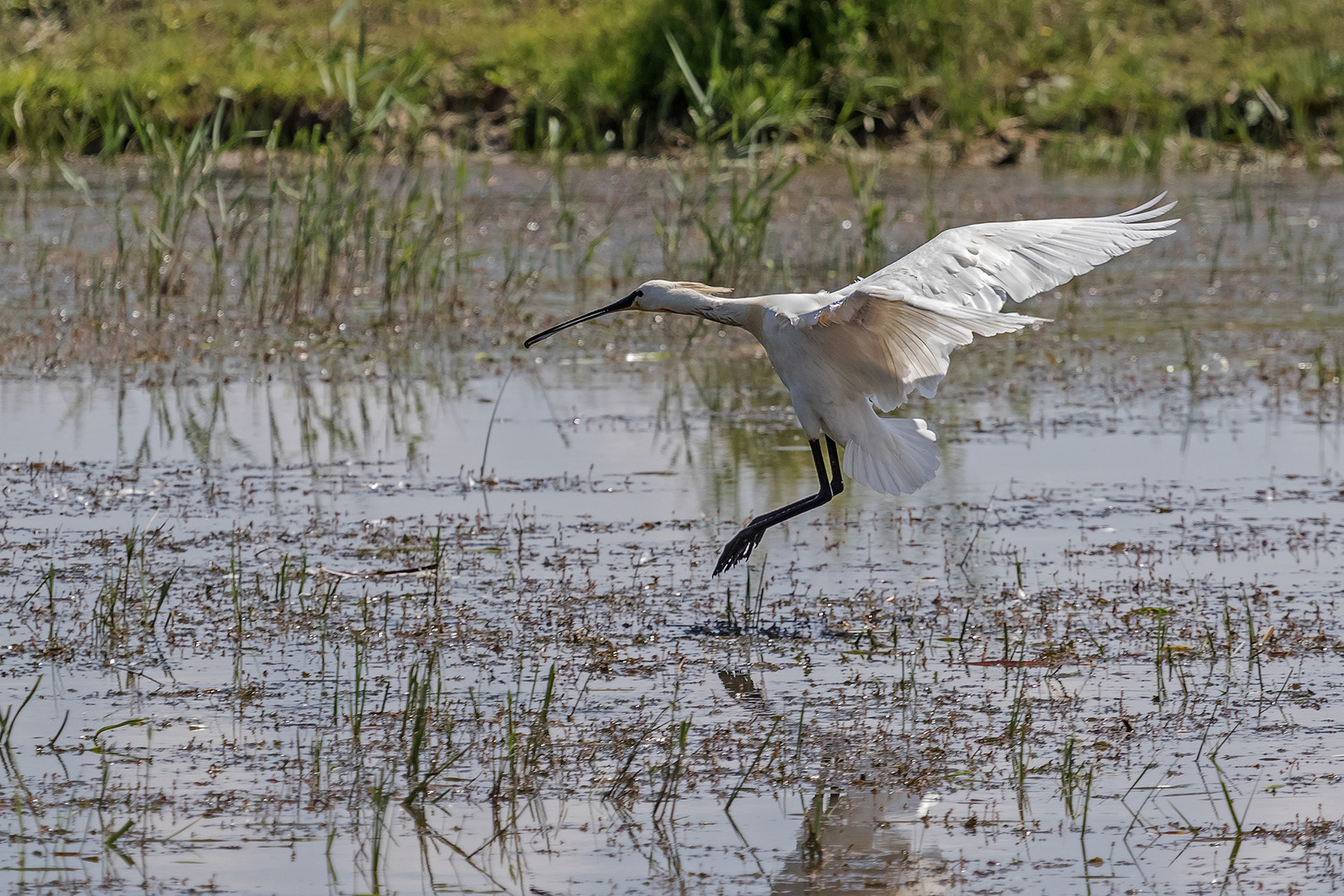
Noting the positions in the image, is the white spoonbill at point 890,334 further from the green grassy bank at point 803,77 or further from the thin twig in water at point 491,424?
the green grassy bank at point 803,77

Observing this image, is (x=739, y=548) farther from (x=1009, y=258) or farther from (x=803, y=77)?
(x=803, y=77)

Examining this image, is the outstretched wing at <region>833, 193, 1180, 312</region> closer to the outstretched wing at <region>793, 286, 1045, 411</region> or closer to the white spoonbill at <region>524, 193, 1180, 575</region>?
the white spoonbill at <region>524, 193, 1180, 575</region>

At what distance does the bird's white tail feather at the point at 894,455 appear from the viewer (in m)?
5.85

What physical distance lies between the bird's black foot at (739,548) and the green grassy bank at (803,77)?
10.9 m

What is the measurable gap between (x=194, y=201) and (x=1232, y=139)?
1097 cm

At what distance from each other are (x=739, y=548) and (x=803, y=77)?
12656mm

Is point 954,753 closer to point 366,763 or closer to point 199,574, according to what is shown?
point 366,763

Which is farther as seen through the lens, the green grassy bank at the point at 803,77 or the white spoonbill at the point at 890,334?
the green grassy bank at the point at 803,77

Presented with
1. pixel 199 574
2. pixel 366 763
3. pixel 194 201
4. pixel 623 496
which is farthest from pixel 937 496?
pixel 194 201

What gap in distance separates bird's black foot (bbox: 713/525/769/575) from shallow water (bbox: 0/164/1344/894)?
121 millimetres

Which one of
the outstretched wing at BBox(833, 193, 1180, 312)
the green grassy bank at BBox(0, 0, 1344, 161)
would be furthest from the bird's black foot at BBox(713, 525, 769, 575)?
the green grassy bank at BBox(0, 0, 1344, 161)

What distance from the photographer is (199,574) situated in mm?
5945

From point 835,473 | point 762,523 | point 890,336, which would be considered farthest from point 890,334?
point 835,473

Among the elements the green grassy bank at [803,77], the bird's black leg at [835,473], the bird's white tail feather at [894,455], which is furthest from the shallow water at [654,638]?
the green grassy bank at [803,77]
